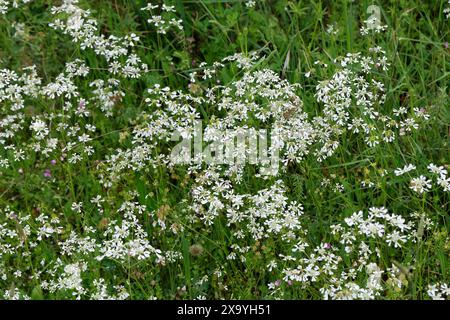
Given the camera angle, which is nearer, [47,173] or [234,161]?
[234,161]

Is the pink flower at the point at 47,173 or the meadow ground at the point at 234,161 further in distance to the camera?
the pink flower at the point at 47,173

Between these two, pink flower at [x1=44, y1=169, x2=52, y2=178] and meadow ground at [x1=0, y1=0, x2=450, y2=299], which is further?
Result: pink flower at [x1=44, y1=169, x2=52, y2=178]

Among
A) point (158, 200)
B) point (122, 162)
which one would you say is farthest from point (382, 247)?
point (122, 162)

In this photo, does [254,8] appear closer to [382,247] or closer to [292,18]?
[292,18]

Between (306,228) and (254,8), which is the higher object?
(254,8)
